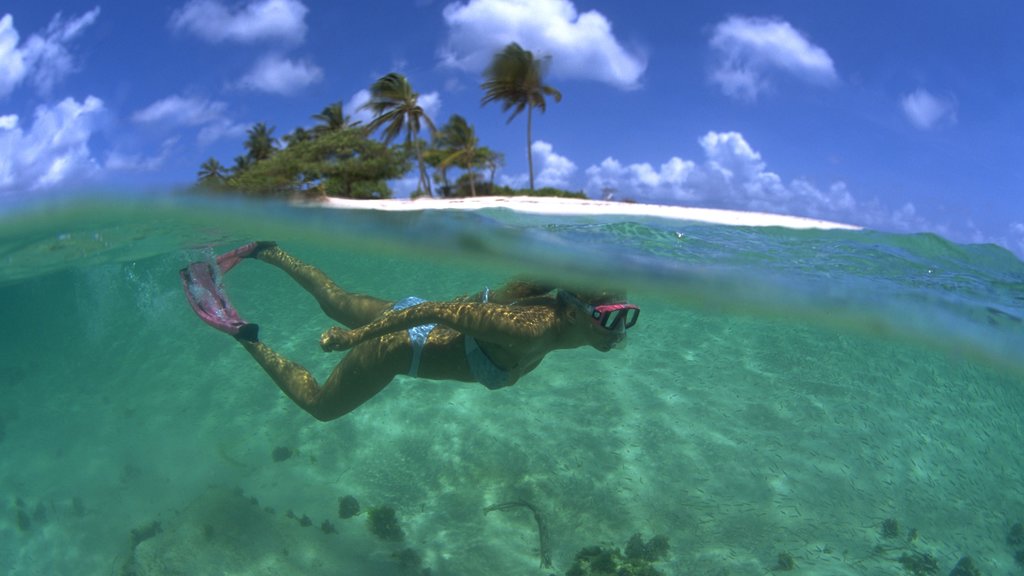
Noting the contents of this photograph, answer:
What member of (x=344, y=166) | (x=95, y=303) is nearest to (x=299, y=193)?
(x=95, y=303)

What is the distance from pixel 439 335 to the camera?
5887 mm

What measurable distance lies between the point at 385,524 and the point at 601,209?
7.74 m

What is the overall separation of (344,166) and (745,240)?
25189 mm

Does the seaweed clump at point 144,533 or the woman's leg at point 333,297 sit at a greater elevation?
the woman's leg at point 333,297

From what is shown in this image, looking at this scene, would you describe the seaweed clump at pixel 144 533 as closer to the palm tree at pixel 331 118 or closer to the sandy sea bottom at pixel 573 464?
the sandy sea bottom at pixel 573 464

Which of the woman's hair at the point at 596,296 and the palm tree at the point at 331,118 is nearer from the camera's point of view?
the woman's hair at the point at 596,296

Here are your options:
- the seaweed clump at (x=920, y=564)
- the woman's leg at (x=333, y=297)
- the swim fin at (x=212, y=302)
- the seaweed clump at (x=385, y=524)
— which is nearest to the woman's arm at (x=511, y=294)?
the woman's leg at (x=333, y=297)

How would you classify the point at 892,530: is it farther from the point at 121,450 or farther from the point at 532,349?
the point at 121,450

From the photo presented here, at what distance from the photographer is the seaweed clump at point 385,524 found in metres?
7.55

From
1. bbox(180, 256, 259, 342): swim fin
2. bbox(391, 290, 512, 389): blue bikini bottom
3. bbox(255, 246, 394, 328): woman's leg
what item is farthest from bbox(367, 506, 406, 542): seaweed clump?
bbox(391, 290, 512, 389): blue bikini bottom

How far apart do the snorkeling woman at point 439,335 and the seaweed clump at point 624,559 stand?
2888mm

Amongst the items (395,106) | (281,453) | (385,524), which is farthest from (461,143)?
(385,524)

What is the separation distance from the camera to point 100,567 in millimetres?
7973

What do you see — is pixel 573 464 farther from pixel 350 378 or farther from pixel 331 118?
pixel 331 118
